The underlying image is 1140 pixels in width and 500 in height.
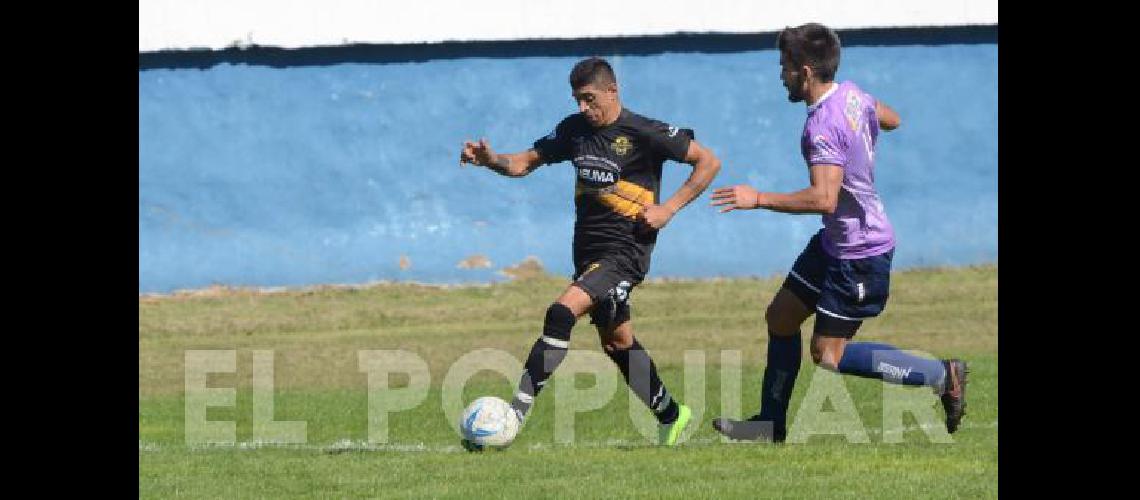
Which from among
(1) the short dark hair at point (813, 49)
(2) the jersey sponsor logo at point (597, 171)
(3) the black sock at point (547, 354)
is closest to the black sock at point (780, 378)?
(3) the black sock at point (547, 354)

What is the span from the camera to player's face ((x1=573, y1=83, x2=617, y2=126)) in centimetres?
1162

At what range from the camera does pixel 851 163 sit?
35.2 feet

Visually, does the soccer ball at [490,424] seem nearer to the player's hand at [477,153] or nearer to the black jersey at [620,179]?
the black jersey at [620,179]

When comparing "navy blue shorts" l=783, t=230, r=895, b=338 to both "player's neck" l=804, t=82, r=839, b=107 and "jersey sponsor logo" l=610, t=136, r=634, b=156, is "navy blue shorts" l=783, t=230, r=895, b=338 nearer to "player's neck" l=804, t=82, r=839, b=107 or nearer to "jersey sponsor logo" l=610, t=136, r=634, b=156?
"player's neck" l=804, t=82, r=839, b=107

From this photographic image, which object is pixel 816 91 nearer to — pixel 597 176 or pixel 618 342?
pixel 597 176

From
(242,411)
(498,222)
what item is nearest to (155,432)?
(242,411)

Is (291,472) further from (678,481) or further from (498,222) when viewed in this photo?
(498,222)

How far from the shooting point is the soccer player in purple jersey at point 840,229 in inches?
415

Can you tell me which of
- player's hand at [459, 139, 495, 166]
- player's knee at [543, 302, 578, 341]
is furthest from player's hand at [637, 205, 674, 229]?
player's hand at [459, 139, 495, 166]

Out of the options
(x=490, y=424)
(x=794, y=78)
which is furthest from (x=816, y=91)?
(x=490, y=424)

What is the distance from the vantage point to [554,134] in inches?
473

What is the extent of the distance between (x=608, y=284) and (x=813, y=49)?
1.87 meters
